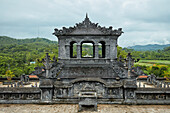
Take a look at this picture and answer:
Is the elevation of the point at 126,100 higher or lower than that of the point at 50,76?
lower

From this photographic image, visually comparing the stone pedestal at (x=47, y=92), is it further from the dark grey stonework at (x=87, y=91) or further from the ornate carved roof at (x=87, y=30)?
the ornate carved roof at (x=87, y=30)

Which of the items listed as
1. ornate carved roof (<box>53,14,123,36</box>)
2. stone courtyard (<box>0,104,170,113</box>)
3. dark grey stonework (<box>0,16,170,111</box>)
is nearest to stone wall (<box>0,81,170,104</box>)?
dark grey stonework (<box>0,16,170,111</box>)

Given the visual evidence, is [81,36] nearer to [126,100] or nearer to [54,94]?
[54,94]

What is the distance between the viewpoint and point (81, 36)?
15898mm

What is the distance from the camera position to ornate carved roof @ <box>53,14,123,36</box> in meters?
15.6

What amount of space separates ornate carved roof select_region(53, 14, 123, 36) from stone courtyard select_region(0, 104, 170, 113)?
28.4ft

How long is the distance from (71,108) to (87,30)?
9.68m

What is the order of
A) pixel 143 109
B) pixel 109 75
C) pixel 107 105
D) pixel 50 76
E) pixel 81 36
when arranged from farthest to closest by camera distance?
pixel 81 36
pixel 109 75
pixel 50 76
pixel 107 105
pixel 143 109

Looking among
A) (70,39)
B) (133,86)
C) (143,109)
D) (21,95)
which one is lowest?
(143,109)

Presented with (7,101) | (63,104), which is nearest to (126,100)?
(63,104)

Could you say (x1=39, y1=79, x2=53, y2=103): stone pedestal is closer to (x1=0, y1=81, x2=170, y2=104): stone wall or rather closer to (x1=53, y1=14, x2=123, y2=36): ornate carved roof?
(x1=0, y1=81, x2=170, y2=104): stone wall

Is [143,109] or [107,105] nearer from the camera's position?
[143,109]

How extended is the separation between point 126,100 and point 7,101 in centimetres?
1092

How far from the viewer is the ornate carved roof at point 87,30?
15568mm
